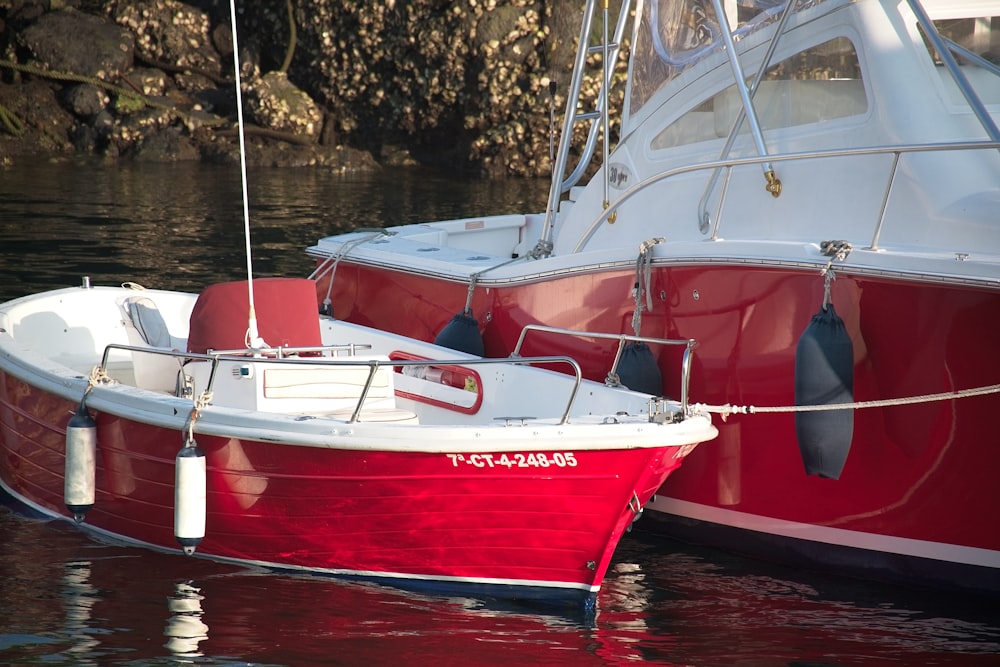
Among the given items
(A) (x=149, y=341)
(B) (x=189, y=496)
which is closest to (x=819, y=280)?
(B) (x=189, y=496)

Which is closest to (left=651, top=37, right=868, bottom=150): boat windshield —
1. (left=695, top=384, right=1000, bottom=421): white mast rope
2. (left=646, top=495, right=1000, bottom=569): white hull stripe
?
(left=695, top=384, right=1000, bottom=421): white mast rope

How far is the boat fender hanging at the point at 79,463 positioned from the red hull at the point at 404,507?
98 millimetres

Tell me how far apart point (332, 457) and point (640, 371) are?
160cm

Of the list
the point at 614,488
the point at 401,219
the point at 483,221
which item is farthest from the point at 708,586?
the point at 401,219

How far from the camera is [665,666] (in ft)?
15.9

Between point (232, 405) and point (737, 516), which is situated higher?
point (232, 405)

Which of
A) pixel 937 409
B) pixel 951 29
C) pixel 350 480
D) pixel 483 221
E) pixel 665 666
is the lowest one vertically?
pixel 665 666

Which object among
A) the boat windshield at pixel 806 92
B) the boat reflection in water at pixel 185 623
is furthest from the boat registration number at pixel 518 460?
the boat windshield at pixel 806 92

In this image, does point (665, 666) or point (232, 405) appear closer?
point (665, 666)

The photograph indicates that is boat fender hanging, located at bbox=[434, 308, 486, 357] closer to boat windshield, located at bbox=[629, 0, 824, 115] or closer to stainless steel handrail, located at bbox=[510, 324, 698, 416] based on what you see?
stainless steel handrail, located at bbox=[510, 324, 698, 416]

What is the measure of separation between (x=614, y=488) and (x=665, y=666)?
2.43 ft

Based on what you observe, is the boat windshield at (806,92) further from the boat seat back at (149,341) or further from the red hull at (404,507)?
the boat seat back at (149,341)

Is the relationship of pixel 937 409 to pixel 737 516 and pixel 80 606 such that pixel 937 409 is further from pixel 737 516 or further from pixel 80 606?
pixel 80 606

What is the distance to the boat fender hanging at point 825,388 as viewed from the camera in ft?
17.3
